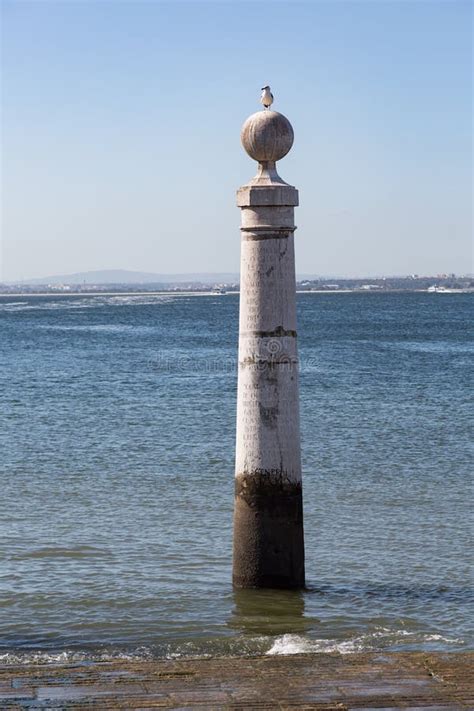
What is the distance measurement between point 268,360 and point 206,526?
573 cm

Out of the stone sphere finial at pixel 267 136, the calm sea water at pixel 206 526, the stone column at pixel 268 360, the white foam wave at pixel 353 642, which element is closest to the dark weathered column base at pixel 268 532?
the stone column at pixel 268 360

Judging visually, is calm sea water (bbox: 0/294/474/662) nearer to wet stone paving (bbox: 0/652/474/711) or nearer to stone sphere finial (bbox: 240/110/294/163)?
wet stone paving (bbox: 0/652/474/711)

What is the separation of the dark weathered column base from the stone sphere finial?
324 cm

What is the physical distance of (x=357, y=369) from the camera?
52.2m

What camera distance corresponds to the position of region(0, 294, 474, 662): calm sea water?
1245cm

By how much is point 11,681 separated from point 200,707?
61.1 inches

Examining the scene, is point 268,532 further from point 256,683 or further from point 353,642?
point 256,683

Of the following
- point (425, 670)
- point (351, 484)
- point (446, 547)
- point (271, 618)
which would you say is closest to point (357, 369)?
point (351, 484)

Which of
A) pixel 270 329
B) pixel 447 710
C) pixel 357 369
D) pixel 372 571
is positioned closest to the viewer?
pixel 447 710

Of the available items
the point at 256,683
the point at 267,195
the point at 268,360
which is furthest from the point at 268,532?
the point at 256,683

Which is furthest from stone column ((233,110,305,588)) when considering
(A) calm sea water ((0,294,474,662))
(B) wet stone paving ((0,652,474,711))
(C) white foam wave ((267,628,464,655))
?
(B) wet stone paving ((0,652,474,711))

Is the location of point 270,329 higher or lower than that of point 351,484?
higher

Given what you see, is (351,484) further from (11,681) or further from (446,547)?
(11,681)

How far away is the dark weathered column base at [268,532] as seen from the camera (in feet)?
40.5
